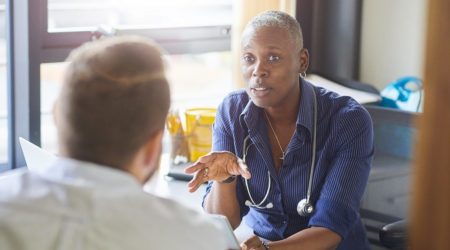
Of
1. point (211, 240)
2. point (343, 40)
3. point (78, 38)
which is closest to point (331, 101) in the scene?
point (211, 240)

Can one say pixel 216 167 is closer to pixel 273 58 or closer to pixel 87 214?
pixel 273 58

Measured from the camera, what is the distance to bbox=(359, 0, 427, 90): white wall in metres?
3.28

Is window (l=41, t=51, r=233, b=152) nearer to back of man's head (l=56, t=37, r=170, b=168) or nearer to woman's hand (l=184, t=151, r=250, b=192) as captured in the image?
woman's hand (l=184, t=151, r=250, b=192)

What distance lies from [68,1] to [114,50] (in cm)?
205

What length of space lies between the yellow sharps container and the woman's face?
0.72 m

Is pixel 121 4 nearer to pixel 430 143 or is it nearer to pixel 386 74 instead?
pixel 386 74

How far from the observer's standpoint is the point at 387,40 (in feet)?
11.1

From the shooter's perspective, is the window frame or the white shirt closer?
the white shirt

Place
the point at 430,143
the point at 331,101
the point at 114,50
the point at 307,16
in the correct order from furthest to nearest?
the point at 307,16, the point at 331,101, the point at 114,50, the point at 430,143

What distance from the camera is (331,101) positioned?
194cm

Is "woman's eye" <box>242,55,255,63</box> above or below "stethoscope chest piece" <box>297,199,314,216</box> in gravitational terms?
above

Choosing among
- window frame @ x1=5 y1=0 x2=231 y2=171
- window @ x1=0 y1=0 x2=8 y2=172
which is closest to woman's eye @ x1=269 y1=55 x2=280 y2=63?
window frame @ x1=5 y1=0 x2=231 y2=171

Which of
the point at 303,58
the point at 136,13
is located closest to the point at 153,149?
the point at 303,58

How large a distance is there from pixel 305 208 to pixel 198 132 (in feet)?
2.89
